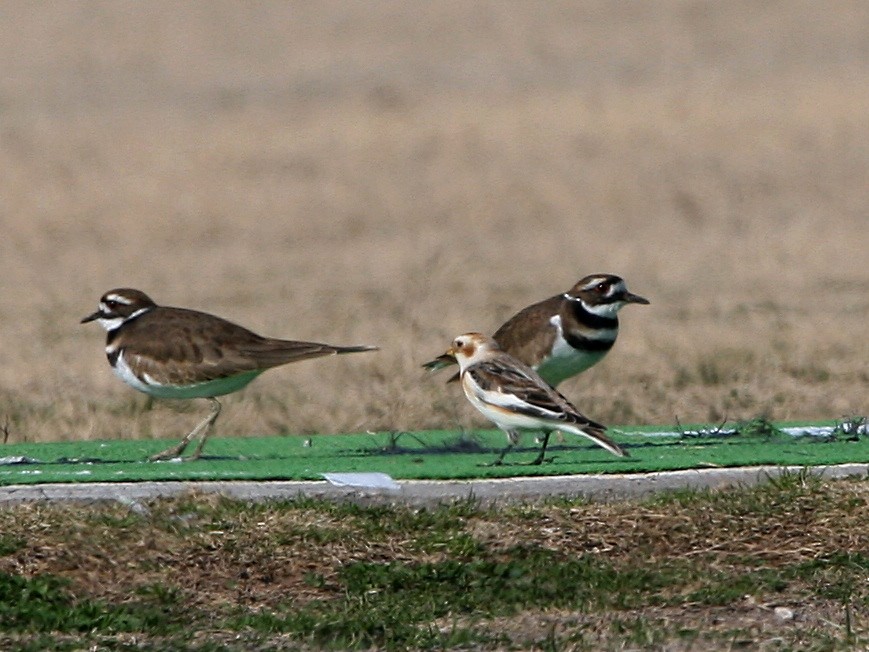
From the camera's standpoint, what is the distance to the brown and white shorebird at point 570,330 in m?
11.8

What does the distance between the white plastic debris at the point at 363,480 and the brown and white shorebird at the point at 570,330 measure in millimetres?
2475

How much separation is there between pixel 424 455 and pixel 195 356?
1.26m

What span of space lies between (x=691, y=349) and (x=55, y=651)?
9.13 m

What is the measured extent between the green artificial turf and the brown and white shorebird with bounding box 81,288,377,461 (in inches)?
14.0

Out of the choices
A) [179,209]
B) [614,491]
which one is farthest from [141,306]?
[179,209]

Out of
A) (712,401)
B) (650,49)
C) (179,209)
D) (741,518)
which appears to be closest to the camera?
(741,518)

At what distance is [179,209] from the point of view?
28156 mm

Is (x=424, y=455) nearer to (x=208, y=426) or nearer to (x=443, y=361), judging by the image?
(x=443, y=361)

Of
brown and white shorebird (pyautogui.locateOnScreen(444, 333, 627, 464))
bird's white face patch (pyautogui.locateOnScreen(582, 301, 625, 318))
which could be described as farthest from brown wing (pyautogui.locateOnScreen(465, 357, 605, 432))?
bird's white face patch (pyautogui.locateOnScreen(582, 301, 625, 318))

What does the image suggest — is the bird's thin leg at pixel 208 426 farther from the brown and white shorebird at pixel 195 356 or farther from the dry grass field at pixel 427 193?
the dry grass field at pixel 427 193

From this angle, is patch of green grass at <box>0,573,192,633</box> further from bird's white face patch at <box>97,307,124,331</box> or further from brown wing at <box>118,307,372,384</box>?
bird's white face patch at <box>97,307,124,331</box>

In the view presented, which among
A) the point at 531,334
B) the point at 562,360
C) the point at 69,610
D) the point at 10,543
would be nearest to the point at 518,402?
the point at 562,360

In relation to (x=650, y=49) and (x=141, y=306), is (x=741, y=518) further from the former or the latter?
(x=650, y=49)

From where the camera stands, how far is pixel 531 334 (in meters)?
11.9
